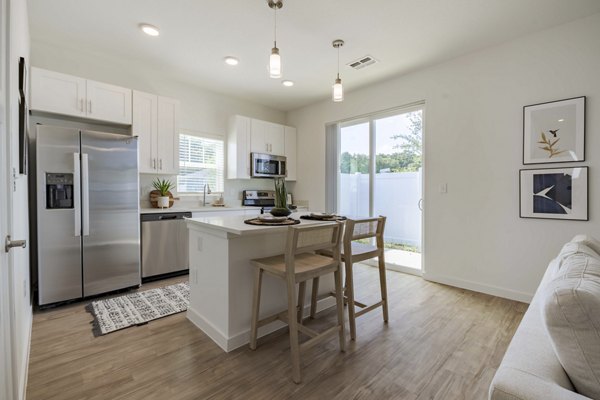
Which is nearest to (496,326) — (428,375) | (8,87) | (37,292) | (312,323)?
(428,375)

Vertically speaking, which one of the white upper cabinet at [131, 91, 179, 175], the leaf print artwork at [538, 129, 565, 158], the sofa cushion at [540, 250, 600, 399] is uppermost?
the white upper cabinet at [131, 91, 179, 175]

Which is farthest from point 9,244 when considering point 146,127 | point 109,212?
point 146,127

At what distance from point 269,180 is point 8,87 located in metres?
4.19

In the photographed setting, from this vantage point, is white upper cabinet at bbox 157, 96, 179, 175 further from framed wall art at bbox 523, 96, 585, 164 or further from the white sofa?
framed wall art at bbox 523, 96, 585, 164

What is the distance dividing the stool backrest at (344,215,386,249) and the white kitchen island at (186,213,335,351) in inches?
12.1

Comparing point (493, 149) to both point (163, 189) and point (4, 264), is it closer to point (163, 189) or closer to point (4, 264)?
point (4, 264)

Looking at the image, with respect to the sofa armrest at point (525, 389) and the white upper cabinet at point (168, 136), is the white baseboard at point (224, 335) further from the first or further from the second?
the white upper cabinet at point (168, 136)

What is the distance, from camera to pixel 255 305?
6.35 ft

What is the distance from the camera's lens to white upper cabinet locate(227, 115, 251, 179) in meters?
4.54

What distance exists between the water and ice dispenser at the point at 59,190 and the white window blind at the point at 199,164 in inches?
61.8

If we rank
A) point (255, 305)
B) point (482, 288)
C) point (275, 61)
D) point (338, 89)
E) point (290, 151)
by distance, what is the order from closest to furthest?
point (255, 305) < point (275, 61) < point (338, 89) < point (482, 288) < point (290, 151)

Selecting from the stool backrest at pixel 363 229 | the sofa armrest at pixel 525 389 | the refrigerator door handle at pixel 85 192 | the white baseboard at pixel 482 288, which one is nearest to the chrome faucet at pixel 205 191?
the refrigerator door handle at pixel 85 192

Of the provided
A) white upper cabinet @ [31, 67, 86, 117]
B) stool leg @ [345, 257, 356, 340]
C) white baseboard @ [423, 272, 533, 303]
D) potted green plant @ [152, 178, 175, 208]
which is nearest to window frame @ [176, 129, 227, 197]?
potted green plant @ [152, 178, 175, 208]

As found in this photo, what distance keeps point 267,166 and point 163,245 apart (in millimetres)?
2155
